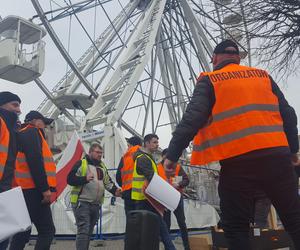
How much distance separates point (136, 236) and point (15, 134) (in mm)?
1676

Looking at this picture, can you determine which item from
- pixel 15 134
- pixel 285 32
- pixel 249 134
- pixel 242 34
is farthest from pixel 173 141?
pixel 242 34

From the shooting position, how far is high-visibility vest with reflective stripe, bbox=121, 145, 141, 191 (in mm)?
5492

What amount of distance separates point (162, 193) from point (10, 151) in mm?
1327

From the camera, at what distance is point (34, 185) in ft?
12.8

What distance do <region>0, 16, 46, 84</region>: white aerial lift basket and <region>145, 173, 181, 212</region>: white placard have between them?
9.77 metres

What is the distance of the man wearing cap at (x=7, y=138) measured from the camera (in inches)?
129

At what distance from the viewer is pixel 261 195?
2.67m

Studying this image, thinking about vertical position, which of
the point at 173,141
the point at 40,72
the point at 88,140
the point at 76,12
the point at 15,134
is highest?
the point at 76,12

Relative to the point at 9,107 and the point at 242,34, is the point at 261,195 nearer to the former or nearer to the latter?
the point at 9,107

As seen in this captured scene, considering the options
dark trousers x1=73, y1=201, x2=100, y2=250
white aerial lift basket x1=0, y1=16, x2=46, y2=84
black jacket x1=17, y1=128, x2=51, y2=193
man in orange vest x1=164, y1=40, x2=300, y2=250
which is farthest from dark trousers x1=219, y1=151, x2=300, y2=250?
white aerial lift basket x1=0, y1=16, x2=46, y2=84

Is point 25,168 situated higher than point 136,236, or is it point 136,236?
point 25,168

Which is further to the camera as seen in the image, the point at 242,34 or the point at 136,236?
the point at 242,34

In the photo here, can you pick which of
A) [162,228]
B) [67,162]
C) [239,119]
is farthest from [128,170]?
[239,119]

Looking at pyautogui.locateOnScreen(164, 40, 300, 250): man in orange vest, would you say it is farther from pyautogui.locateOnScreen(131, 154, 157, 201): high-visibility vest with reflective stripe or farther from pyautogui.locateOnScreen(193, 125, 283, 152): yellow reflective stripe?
pyautogui.locateOnScreen(131, 154, 157, 201): high-visibility vest with reflective stripe
